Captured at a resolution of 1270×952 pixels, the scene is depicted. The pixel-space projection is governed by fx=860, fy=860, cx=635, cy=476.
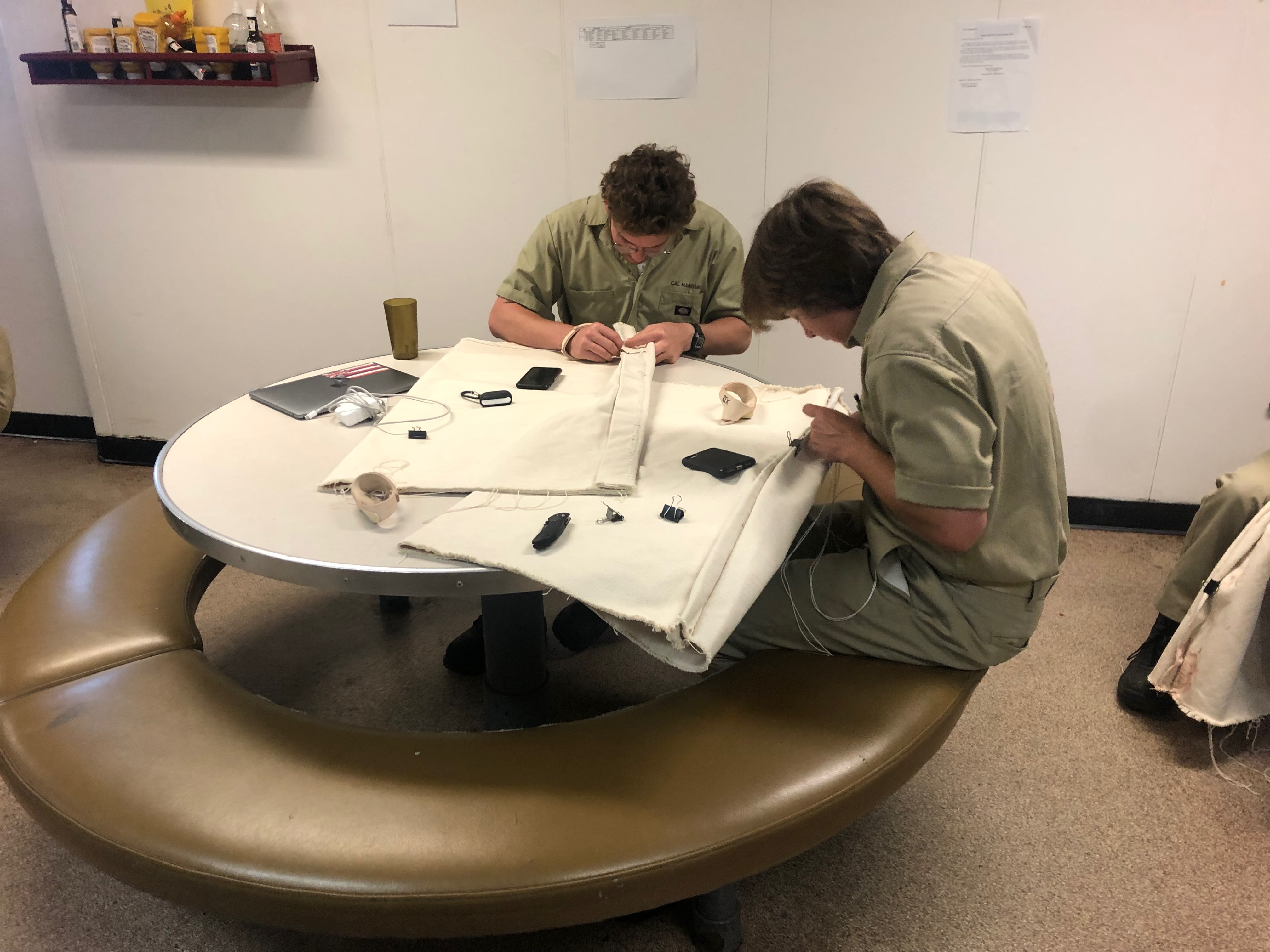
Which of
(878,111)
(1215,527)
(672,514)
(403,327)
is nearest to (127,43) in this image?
(403,327)

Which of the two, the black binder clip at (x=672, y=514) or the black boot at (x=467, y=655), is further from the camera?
the black boot at (x=467, y=655)

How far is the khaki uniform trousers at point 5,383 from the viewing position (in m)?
2.49

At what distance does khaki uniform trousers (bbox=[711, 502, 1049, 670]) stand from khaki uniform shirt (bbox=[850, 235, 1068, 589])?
0.11ft

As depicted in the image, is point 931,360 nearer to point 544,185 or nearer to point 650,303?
point 650,303

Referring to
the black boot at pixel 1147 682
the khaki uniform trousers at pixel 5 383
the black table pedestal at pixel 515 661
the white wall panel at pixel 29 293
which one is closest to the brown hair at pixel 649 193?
the black table pedestal at pixel 515 661

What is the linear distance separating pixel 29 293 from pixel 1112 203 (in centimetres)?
378

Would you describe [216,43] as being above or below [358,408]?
above

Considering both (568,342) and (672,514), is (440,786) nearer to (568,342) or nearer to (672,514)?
(672,514)

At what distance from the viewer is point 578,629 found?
7.30ft

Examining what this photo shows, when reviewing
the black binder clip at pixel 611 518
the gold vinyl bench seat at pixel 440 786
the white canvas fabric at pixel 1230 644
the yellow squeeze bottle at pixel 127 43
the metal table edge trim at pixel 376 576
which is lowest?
the white canvas fabric at pixel 1230 644

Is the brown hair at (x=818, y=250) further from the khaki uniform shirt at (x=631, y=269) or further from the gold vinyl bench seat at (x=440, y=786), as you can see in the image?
the khaki uniform shirt at (x=631, y=269)

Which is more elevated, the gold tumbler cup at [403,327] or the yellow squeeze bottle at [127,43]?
the yellow squeeze bottle at [127,43]

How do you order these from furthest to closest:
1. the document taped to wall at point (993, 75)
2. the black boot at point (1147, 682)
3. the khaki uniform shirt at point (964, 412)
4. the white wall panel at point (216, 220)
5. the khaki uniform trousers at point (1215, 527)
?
the white wall panel at point (216, 220), the document taped to wall at point (993, 75), the black boot at point (1147, 682), the khaki uniform trousers at point (1215, 527), the khaki uniform shirt at point (964, 412)

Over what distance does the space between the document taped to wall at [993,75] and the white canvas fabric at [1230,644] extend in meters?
1.31
